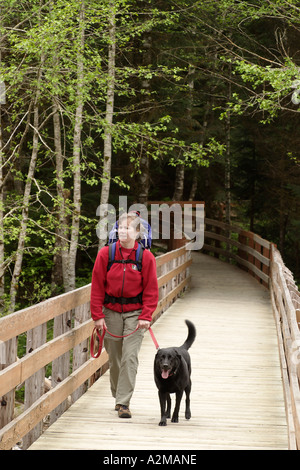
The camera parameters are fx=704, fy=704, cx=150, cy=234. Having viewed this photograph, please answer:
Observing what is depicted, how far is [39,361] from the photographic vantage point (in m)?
5.26

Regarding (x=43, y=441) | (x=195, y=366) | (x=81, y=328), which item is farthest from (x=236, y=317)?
(x=43, y=441)

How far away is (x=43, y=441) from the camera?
5410mm

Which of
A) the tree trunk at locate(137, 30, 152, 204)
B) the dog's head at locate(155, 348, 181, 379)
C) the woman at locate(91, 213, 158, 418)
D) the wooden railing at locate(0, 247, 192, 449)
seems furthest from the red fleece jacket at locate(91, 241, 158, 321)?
the tree trunk at locate(137, 30, 152, 204)

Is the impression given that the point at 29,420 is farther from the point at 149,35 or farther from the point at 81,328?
the point at 149,35

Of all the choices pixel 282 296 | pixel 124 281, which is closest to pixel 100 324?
pixel 124 281

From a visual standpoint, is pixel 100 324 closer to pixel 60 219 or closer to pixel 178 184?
pixel 60 219

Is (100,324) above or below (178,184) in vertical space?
below

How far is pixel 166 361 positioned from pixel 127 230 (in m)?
1.14

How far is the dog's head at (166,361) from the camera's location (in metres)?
5.71

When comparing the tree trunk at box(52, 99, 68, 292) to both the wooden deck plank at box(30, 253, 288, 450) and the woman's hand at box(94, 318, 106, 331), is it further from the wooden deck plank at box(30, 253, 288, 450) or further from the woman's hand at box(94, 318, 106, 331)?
the woman's hand at box(94, 318, 106, 331)

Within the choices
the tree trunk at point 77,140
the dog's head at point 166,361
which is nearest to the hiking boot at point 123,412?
the dog's head at point 166,361

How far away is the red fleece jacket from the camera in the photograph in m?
6.05

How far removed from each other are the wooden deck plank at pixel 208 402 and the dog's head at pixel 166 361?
0.51 m
